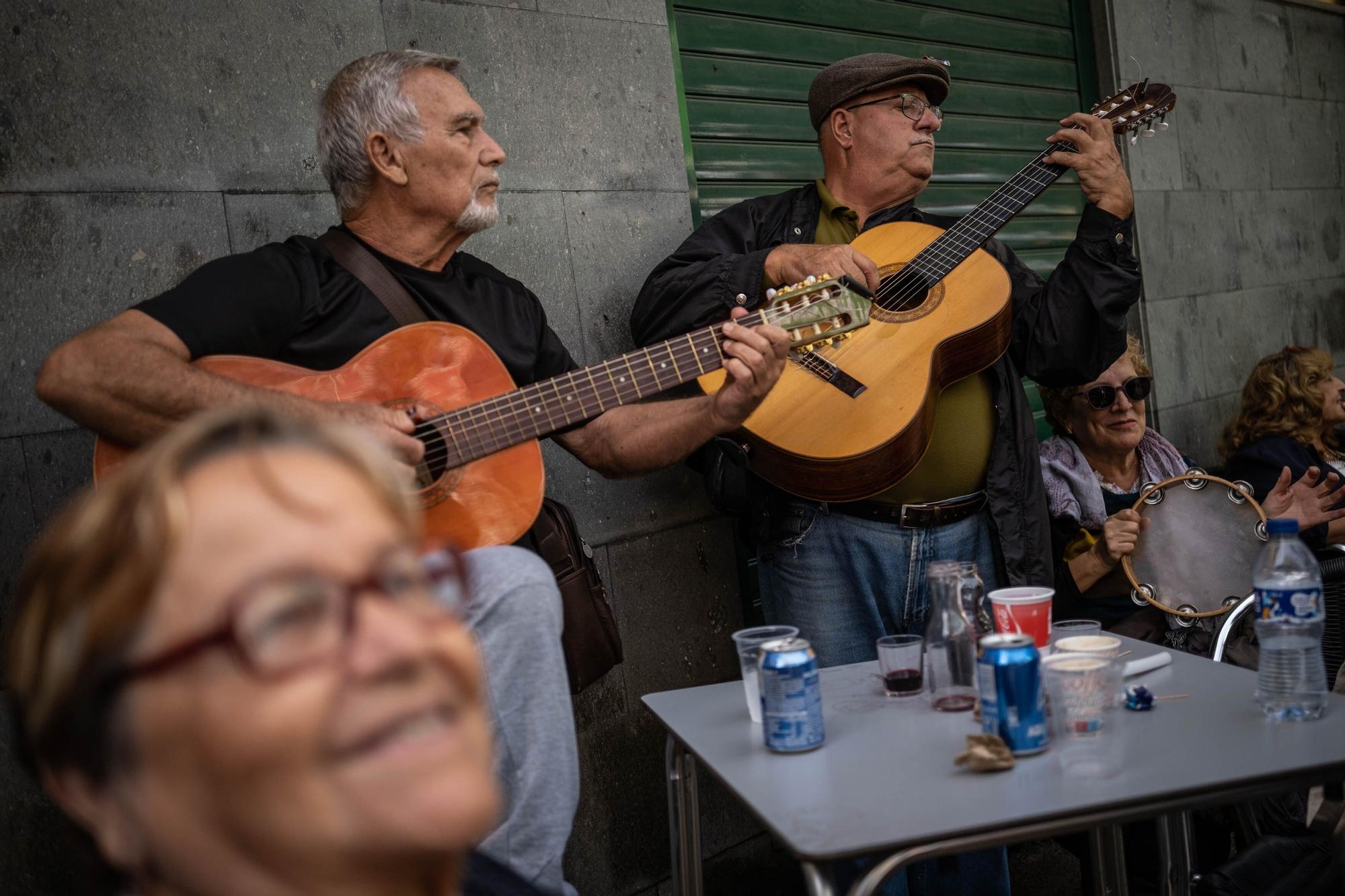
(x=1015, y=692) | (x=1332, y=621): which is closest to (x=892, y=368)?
(x=1332, y=621)

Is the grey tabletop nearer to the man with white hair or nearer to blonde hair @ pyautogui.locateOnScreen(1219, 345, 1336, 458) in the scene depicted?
the man with white hair

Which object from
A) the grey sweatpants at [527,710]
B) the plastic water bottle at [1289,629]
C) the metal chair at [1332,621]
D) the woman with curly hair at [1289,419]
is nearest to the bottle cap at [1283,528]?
the plastic water bottle at [1289,629]

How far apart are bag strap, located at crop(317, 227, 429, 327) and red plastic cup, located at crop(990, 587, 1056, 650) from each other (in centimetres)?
137

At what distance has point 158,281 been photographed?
2625 mm

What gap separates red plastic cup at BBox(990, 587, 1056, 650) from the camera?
2.12 m

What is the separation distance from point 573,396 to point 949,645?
0.96 meters

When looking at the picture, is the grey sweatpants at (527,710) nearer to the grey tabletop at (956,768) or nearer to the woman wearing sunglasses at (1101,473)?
the grey tabletop at (956,768)

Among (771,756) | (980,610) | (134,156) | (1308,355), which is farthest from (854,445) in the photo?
(1308,355)

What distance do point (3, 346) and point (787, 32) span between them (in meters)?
2.86

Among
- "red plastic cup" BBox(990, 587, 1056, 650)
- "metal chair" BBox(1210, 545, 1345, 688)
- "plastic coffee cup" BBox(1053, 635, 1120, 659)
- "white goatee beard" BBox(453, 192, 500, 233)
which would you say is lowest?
"metal chair" BBox(1210, 545, 1345, 688)

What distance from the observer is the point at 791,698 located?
6.01 feet

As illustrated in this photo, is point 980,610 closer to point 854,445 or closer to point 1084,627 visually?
A: point 1084,627


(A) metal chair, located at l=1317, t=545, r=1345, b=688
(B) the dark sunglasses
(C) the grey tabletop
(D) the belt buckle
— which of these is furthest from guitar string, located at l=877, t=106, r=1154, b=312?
(C) the grey tabletop

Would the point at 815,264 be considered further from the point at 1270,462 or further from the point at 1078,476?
the point at 1270,462
